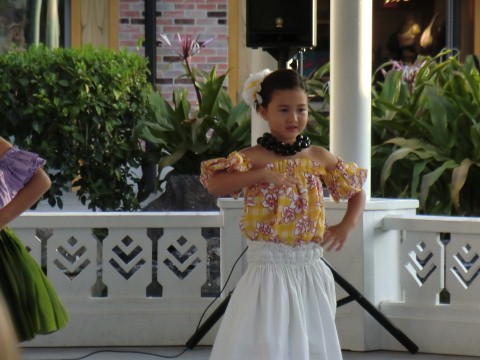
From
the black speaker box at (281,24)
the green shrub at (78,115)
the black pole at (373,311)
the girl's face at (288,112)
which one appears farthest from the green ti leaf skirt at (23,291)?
the green shrub at (78,115)

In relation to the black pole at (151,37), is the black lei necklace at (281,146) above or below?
below

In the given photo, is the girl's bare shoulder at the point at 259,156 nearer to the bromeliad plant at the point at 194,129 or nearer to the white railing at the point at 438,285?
the white railing at the point at 438,285

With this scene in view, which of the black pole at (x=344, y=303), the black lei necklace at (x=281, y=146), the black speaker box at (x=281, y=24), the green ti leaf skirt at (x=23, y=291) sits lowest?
the black pole at (x=344, y=303)

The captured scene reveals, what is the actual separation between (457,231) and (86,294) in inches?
79.1

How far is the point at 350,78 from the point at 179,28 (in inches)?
221

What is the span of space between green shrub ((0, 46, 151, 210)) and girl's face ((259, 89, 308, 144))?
337 cm

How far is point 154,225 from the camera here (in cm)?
622

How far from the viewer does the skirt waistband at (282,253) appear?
175 inches

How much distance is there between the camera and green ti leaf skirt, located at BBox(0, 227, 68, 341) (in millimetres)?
4105

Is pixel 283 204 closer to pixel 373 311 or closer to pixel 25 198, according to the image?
pixel 25 198

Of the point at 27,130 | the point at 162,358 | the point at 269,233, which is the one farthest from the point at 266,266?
the point at 27,130

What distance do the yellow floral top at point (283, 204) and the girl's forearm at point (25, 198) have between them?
0.69 metres

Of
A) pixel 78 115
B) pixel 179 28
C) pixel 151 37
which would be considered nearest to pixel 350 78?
pixel 78 115

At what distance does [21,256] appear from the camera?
13.6 feet
